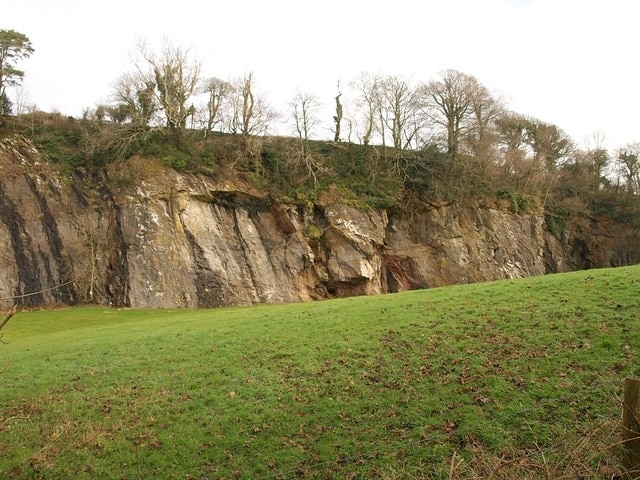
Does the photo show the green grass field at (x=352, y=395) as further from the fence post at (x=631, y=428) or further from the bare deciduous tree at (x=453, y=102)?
the bare deciduous tree at (x=453, y=102)

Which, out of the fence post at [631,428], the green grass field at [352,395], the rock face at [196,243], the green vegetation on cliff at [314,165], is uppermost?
the green vegetation on cliff at [314,165]

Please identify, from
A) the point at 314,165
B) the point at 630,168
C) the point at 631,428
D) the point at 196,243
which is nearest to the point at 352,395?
the point at 631,428

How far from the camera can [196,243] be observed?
→ 34562 mm

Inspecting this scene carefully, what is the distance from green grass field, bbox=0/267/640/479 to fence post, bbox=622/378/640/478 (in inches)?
15.6

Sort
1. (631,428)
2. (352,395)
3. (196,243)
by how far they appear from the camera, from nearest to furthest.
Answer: (631,428)
(352,395)
(196,243)

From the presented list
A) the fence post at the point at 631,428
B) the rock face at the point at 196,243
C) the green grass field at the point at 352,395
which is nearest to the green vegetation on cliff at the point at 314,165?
the rock face at the point at 196,243

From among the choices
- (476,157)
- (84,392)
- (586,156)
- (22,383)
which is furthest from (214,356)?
(586,156)

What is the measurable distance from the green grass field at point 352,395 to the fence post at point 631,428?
0.40 m

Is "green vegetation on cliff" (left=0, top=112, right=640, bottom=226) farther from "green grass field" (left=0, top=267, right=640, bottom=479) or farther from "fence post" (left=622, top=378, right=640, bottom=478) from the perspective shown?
"fence post" (left=622, top=378, right=640, bottom=478)

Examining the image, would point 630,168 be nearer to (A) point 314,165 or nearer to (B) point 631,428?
(A) point 314,165

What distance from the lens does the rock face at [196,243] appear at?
32.7 m

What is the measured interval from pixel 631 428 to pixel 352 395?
6694 mm

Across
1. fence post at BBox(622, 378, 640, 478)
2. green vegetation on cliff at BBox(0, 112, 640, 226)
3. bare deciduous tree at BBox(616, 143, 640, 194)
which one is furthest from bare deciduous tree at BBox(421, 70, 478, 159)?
fence post at BBox(622, 378, 640, 478)

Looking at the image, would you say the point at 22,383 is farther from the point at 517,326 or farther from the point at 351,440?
the point at 517,326
